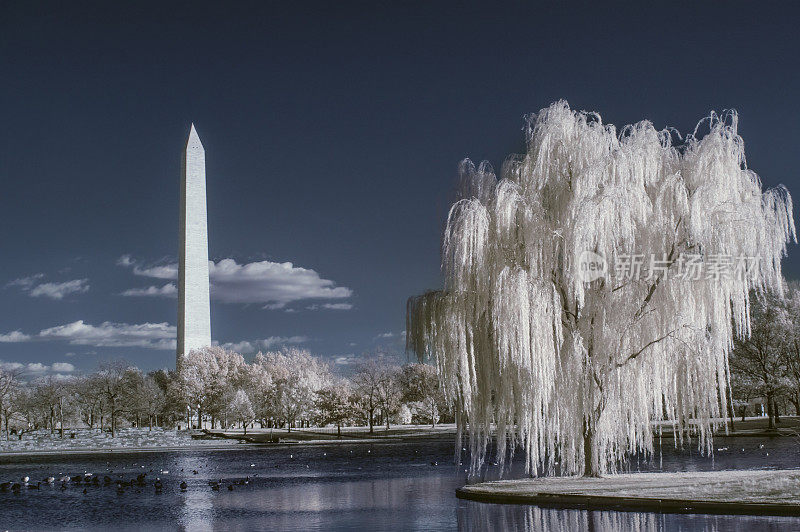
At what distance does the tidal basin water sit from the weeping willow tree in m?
3.63

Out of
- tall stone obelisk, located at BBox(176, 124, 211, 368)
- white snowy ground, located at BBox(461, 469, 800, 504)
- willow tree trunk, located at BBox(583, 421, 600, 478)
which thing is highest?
tall stone obelisk, located at BBox(176, 124, 211, 368)

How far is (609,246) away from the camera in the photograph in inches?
902

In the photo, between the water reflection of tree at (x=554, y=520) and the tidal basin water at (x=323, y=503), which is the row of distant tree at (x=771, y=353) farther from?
the water reflection of tree at (x=554, y=520)

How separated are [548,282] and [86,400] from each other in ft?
316

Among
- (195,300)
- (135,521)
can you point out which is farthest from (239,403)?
(135,521)

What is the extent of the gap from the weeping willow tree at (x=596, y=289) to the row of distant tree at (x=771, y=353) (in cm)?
3682

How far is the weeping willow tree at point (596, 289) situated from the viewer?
22.4 metres

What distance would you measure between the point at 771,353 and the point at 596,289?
4265 cm

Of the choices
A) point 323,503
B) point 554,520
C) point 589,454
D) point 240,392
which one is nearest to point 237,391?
point 240,392

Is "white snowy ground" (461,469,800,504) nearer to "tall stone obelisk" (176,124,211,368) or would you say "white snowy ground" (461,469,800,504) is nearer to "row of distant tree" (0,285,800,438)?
"tall stone obelisk" (176,124,211,368)

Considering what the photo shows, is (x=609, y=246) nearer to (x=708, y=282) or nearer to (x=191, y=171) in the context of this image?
(x=708, y=282)

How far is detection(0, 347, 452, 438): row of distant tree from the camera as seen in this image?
92438 millimetres

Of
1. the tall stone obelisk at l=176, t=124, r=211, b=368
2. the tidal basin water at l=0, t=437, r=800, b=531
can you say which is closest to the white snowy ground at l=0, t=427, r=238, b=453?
the tall stone obelisk at l=176, t=124, r=211, b=368

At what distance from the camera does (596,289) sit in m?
23.7
